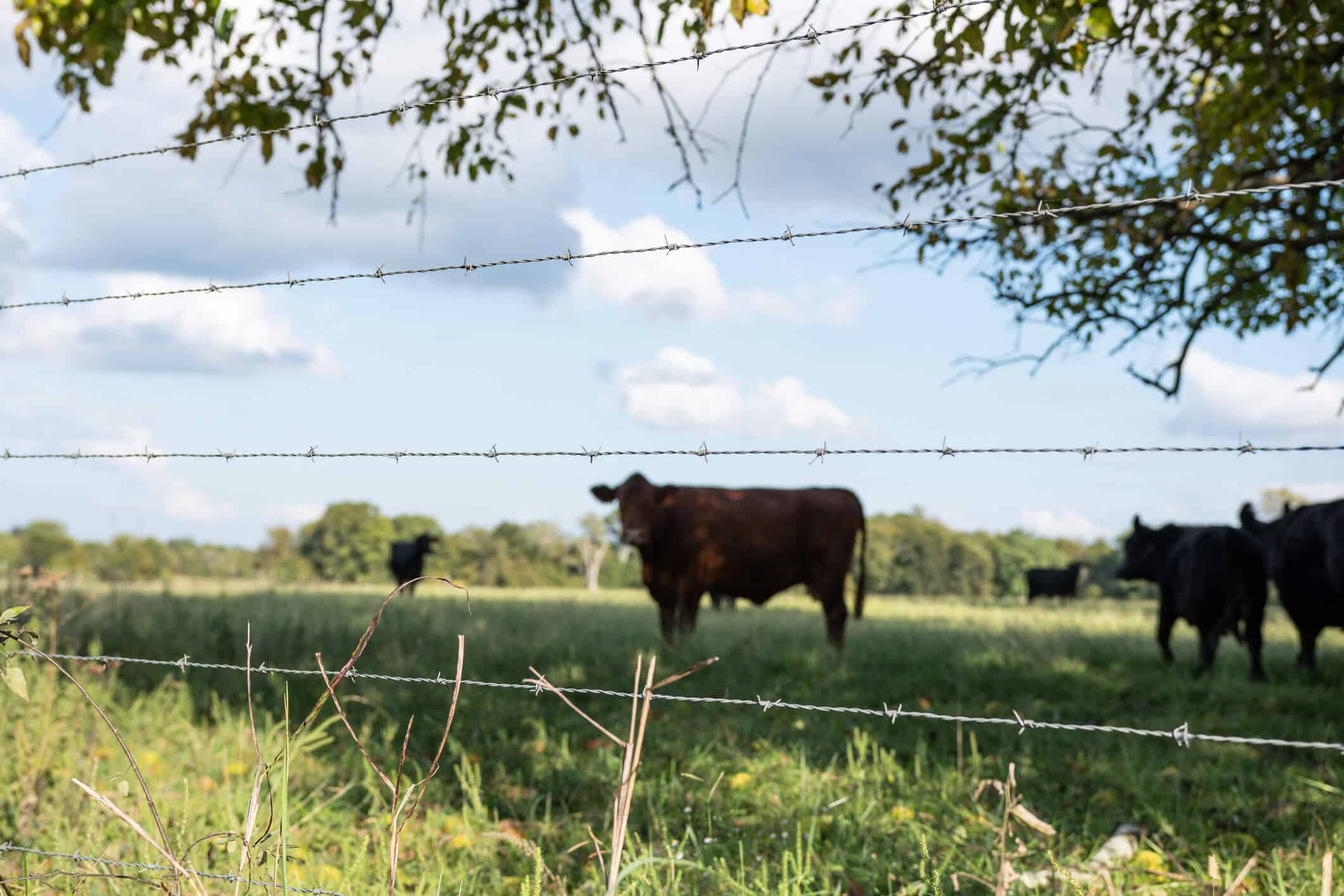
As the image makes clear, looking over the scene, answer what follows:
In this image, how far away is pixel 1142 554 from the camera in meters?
14.0

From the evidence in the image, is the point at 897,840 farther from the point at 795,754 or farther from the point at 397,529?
the point at 397,529

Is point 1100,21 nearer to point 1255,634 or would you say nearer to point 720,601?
point 1255,634

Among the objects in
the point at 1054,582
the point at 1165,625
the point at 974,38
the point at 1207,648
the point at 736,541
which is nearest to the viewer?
the point at 974,38

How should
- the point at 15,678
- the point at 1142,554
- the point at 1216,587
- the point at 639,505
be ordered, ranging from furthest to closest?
the point at 1142,554
the point at 639,505
the point at 1216,587
the point at 15,678

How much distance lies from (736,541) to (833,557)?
1081 millimetres

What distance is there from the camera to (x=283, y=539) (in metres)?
80.2

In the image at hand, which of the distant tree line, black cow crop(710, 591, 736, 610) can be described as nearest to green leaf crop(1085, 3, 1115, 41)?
black cow crop(710, 591, 736, 610)

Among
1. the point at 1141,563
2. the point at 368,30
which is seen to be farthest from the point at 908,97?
the point at 1141,563

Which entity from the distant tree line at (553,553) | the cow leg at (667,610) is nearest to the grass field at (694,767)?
the cow leg at (667,610)

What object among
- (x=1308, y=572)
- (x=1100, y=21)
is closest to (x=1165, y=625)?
(x=1308, y=572)

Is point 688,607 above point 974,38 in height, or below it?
below

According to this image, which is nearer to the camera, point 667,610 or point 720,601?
point 667,610

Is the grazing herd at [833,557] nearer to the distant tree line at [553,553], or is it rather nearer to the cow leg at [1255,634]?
the cow leg at [1255,634]

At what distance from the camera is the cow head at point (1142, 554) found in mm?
12006
